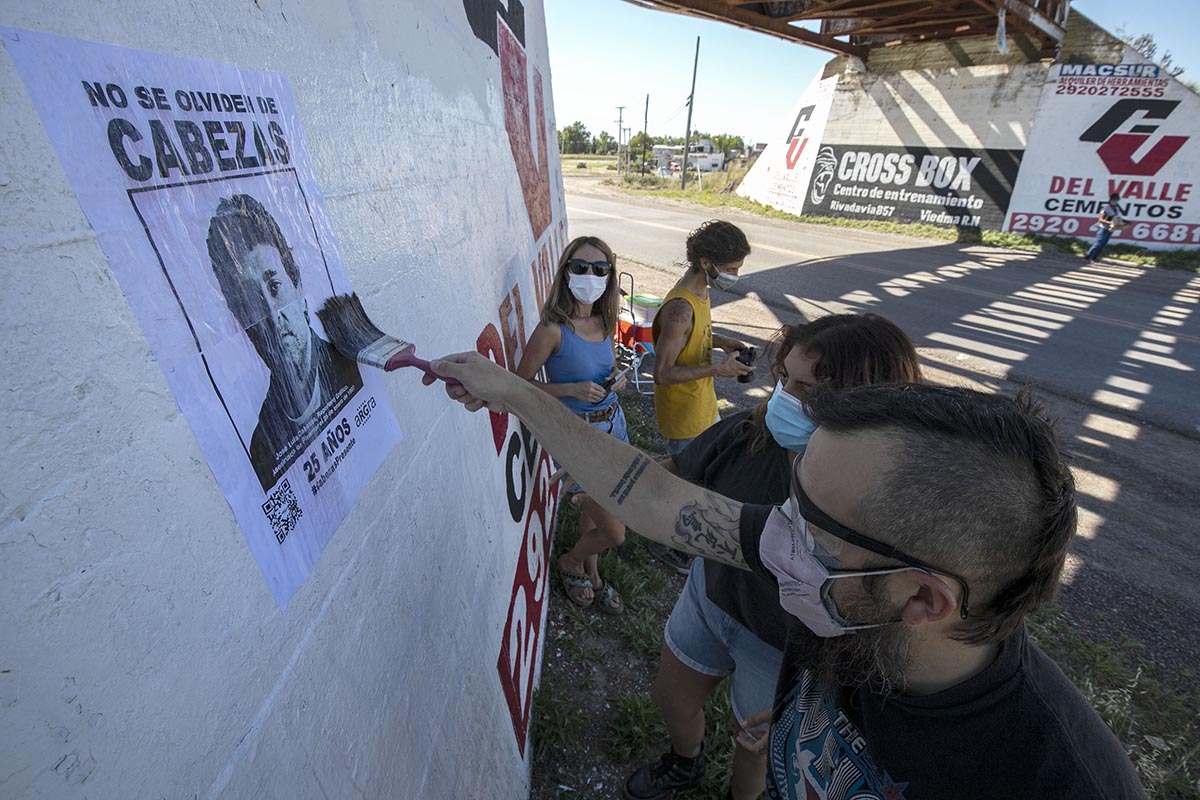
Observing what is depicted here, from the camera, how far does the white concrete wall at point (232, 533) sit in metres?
0.61

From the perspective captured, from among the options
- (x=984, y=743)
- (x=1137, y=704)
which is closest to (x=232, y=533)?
(x=984, y=743)

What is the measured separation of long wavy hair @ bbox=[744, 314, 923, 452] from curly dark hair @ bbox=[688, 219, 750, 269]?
1432 mm

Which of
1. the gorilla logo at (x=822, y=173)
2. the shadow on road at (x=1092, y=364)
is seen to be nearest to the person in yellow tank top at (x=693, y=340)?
the shadow on road at (x=1092, y=364)

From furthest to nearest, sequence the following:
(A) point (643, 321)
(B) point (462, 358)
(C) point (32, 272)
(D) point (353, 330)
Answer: (A) point (643, 321) → (B) point (462, 358) → (D) point (353, 330) → (C) point (32, 272)

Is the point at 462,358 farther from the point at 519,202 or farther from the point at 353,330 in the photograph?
the point at 519,202

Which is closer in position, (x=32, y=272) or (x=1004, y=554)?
(x=32, y=272)

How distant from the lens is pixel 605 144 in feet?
266

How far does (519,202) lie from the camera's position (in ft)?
12.7

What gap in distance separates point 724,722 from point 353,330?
2539mm

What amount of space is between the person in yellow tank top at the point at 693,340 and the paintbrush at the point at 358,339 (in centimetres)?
206

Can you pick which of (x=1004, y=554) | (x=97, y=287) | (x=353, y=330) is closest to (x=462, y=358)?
(x=353, y=330)

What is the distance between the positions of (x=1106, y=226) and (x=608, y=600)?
55.8ft

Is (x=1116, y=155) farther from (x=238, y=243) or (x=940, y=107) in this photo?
(x=238, y=243)

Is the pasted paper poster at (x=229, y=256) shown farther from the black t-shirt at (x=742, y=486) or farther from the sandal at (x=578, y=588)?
the sandal at (x=578, y=588)
